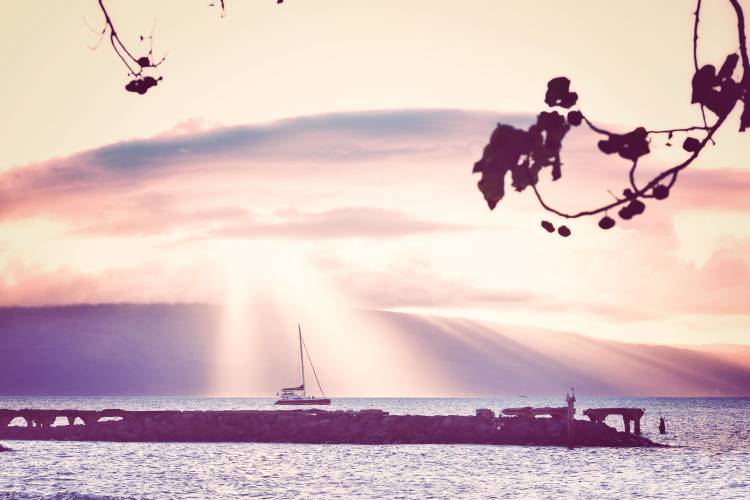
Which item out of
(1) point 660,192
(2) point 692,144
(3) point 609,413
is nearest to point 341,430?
(3) point 609,413

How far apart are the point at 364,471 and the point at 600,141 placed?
2237 inches

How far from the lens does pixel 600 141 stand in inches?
155

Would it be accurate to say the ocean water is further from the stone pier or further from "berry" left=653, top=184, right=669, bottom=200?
"berry" left=653, top=184, right=669, bottom=200

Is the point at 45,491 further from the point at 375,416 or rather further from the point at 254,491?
the point at 375,416

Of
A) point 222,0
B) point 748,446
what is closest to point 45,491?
point 222,0

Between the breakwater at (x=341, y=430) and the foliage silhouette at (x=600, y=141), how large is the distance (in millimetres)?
74727

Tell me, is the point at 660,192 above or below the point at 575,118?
below

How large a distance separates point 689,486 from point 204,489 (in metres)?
25.2

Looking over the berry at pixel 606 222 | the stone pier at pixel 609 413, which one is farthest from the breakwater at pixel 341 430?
the berry at pixel 606 222

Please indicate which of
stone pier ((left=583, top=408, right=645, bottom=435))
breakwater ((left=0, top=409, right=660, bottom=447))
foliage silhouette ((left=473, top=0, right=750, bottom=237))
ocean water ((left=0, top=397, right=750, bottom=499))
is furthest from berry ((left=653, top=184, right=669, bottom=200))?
stone pier ((left=583, top=408, right=645, bottom=435))

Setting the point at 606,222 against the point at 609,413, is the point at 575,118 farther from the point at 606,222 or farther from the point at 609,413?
the point at 609,413

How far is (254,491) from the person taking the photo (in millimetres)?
49000

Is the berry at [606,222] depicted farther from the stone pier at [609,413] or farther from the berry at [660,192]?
the stone pier at [609,413]

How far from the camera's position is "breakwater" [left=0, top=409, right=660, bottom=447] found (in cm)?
8062
